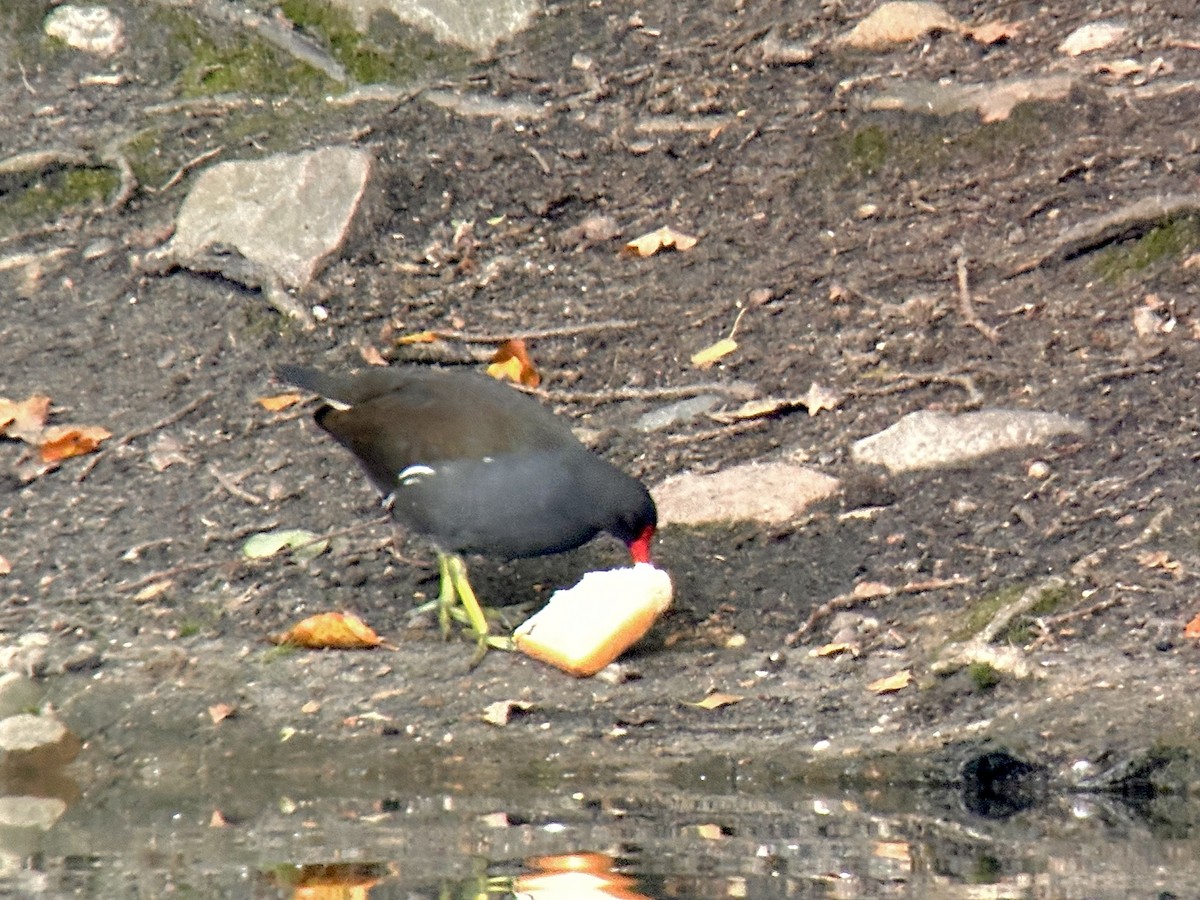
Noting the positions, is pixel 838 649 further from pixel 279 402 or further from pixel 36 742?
pixel 279 402

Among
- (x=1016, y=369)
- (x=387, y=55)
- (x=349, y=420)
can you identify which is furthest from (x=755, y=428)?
(x=387, y=55)

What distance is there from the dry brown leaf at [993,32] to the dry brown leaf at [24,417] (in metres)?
4.09

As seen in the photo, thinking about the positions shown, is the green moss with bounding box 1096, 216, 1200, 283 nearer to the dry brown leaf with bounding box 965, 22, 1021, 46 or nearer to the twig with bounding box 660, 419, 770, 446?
the twig with bounding box 660, 419, 770, 446

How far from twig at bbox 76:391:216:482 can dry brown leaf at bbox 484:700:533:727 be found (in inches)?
82.9

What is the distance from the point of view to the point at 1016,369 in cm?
615

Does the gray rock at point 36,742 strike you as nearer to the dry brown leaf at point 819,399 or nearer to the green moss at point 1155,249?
the dry brown leaf at point 819,399

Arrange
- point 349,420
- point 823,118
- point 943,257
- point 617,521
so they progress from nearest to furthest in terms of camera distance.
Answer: point 617,521, point 349,420, point 943,257, point 823,118

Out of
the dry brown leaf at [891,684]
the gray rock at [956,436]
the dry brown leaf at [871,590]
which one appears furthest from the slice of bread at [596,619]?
the gray rock at [956,436]

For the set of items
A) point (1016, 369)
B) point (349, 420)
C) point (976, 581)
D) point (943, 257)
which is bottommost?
point (976, 581)

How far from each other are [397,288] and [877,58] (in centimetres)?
234

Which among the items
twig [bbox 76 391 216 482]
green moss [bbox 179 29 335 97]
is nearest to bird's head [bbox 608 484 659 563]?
twig [bbox 76 391 216 482]

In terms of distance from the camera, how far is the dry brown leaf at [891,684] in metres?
4.62

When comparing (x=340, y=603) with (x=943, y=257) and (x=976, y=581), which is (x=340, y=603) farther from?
(x=943, y=257)

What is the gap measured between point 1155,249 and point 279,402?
3.13 m
